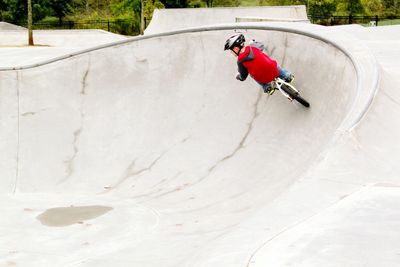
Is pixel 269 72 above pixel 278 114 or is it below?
above

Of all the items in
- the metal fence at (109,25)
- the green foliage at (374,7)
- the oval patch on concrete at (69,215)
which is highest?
the green foliage at (374,7)

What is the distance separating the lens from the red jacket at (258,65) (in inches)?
366

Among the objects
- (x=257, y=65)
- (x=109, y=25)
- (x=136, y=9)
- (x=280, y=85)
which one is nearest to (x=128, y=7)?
(x=136, y=9)

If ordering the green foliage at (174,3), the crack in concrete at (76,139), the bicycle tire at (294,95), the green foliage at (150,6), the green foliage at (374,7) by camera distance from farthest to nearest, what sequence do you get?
the green foliage at (174,3), the green foliage at (374,7), the green foliage at (150,6), the crack in concrete at (76,139), the bicycle tire at (294,95)

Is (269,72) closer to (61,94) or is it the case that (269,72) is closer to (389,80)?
(389,80)

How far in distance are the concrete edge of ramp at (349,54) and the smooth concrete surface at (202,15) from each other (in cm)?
2503

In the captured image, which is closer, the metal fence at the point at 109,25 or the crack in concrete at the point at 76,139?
the crack in concrete at the point at 76,139

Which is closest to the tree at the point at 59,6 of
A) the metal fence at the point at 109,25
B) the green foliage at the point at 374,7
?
the metal fence at the point at 109,25

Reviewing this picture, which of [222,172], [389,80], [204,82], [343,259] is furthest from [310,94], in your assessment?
[343,259]

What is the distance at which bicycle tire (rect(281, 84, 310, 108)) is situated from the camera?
9.23m

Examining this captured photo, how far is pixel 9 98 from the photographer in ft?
38.6

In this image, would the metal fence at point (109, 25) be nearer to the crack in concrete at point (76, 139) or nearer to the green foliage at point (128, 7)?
the green foliage at point (128, 7)

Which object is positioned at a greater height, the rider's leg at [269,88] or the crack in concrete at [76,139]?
the rider's leg at [269,88]

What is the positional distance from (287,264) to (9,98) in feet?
29.4
